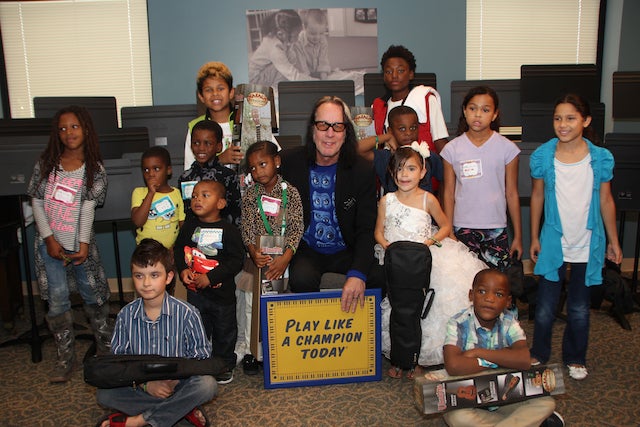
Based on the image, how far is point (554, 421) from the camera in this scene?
2.15 meters

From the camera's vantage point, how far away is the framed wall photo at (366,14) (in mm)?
4570

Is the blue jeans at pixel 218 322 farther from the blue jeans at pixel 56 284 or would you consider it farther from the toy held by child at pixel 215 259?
the blue jeans at pixel 56 284

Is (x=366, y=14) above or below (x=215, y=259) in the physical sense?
above

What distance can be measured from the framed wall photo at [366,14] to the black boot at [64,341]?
3.26m

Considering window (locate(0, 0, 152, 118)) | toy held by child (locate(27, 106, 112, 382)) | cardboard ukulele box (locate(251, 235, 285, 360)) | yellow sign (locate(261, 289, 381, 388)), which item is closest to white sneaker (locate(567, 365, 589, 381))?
yellow sign (locate(261, 289, 381, 388))

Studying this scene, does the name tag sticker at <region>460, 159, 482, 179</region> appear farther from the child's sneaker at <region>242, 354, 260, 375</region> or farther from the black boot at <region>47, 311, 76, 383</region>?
the black boot at <region>47, 311, 76, 383</region>

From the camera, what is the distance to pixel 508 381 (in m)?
2.08

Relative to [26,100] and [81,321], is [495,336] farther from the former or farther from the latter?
[26,100]

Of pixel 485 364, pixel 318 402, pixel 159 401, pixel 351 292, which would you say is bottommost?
pixel 318 402

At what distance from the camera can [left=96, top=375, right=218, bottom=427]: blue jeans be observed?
2.16 m

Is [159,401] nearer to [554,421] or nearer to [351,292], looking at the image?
[351,292]

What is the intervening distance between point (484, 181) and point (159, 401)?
74.4 inches

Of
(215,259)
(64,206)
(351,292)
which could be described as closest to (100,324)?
(64,206)

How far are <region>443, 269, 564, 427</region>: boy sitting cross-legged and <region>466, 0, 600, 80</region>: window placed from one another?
310 cm
